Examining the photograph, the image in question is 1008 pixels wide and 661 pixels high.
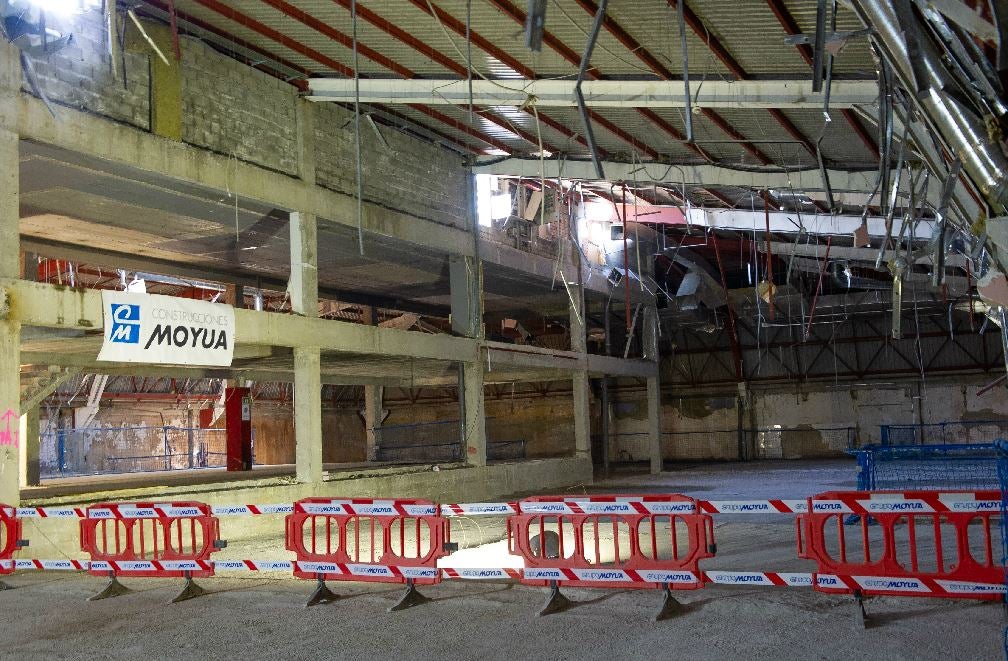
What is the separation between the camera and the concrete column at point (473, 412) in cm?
2552

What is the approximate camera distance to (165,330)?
645 inches

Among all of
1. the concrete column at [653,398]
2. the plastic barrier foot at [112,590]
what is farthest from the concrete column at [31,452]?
the concrete column at [653,398]

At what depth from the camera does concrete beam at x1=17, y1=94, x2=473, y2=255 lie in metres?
15.0

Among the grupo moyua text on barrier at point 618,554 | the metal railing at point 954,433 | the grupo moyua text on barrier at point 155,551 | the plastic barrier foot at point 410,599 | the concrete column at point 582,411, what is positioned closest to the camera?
Answer: the grupo moyua text on barrier at point 618,554

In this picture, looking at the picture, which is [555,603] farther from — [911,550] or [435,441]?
[435,441]

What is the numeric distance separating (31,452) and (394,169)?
1246 centimetres

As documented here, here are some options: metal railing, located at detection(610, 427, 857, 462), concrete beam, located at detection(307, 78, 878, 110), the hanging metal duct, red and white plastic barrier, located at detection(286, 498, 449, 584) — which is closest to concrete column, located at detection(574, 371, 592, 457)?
metal railing, located at detection(610, 427, 857, 462)

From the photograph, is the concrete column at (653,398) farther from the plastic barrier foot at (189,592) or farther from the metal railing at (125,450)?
the plastic barrier foot at (189,592)

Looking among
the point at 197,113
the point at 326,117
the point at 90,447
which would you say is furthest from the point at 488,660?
the point at 90,447

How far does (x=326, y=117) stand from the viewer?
20.9 metres

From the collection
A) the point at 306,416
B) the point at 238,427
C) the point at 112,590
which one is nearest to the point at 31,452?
the point at 238,427

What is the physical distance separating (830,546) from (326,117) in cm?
1415

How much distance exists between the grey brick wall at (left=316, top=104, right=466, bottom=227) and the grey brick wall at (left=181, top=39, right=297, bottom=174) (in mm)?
1100

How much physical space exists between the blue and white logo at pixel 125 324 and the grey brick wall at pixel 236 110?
3.66 m
